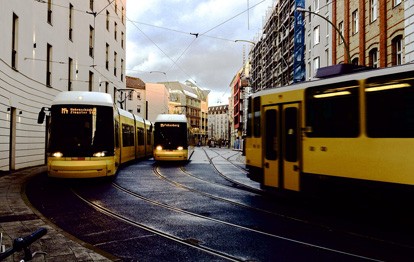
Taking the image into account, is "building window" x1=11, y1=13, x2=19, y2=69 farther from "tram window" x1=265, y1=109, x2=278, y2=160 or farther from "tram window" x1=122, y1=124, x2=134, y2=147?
"tram window" x1=265, y1=109, x2=278, y2=160

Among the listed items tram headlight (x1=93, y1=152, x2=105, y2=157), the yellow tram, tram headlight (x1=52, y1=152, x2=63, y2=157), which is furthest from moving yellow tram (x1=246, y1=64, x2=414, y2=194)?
the yellow tram

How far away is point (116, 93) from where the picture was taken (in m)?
41.2

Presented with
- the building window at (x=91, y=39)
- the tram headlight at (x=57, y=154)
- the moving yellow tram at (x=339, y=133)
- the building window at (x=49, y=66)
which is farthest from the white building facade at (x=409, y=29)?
the building window at (x=91, y=39)

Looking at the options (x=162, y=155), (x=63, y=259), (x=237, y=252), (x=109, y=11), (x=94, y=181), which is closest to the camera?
(x=63, y=259)

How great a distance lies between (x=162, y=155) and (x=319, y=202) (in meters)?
13.9

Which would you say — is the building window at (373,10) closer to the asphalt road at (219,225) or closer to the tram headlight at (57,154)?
the asphalt road at (219,225)

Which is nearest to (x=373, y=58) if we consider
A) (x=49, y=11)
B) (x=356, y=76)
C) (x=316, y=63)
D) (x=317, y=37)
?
(x=316, y=63)

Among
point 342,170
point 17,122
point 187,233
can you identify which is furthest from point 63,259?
point 17,122

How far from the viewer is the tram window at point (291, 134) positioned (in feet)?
33.9

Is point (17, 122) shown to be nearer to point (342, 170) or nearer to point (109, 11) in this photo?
point (342, 170)

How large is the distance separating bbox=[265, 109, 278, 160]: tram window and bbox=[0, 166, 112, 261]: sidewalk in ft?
19.6

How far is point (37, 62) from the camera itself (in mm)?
21938

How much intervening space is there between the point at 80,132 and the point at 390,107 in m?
9.64

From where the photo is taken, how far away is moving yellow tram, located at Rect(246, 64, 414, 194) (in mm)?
7633
